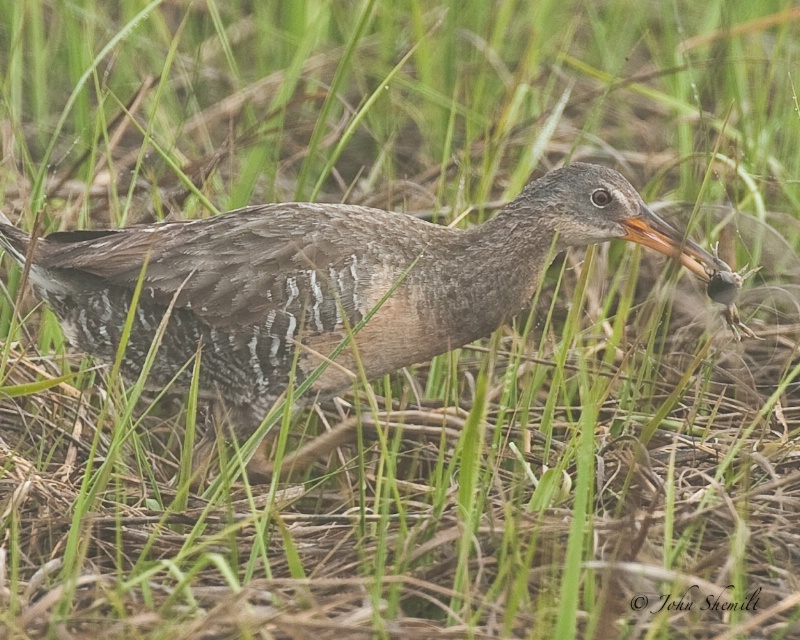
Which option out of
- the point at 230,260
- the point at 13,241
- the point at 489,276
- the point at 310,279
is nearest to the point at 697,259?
the point at 489,276

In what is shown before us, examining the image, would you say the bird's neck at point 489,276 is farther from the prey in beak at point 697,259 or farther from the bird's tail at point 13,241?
the bird's tail at point 13,241

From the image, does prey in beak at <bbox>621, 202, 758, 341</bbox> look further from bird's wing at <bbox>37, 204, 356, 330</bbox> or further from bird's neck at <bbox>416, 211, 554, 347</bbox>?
bird's wing at <bbox>37, 204, 356, 330</bbox>

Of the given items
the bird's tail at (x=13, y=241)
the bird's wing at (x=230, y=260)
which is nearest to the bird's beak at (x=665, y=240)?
the bird's wing at (x=230, y=260)

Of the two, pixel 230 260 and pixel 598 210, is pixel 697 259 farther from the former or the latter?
pixel 230 260

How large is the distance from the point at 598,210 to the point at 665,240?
0.76 ft

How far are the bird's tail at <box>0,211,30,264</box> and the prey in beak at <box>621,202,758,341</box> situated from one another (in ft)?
6.38

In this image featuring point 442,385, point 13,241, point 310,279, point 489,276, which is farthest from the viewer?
point 442,385

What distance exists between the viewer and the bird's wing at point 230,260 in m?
4.21

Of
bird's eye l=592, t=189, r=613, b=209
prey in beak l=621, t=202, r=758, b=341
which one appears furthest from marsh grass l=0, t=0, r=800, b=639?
bird's eye l=592, t=189, r=613, b=209

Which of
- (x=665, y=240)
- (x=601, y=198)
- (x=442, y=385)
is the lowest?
(x=442, y=385)

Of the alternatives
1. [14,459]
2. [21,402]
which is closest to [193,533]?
[14,459]

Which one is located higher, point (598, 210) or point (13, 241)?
point (598, 210)

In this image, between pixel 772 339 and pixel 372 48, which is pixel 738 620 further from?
pixel 372 48

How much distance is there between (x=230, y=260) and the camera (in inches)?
169
